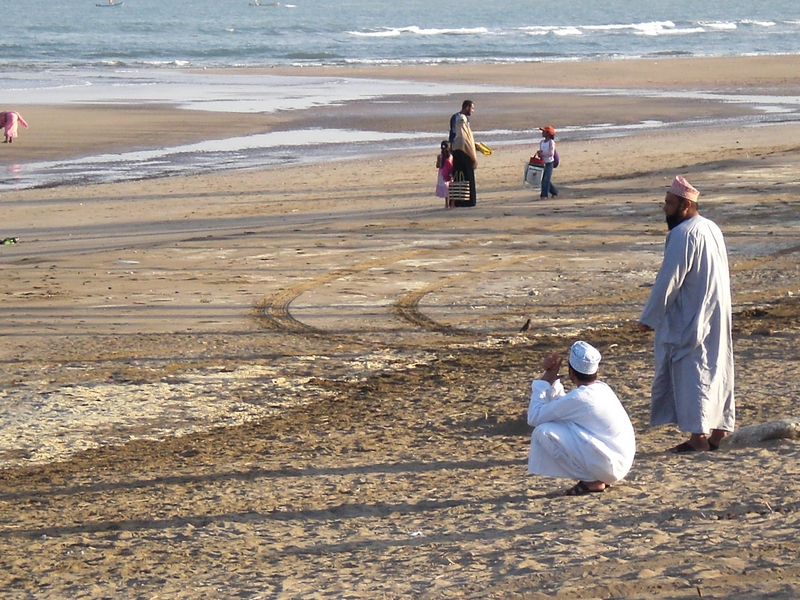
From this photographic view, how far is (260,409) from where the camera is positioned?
7871 millimetres

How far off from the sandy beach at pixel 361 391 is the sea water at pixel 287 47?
236 inches

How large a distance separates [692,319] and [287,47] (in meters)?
56.6

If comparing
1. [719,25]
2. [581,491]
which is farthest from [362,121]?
[719,25]

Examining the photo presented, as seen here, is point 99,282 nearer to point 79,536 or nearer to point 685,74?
point 79,536

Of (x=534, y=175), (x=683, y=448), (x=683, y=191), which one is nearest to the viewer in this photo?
(x=683, y=191)

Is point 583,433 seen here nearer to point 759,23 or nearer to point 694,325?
point 694,325

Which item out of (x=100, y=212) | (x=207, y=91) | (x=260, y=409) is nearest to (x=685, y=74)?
(x=207, y=91)

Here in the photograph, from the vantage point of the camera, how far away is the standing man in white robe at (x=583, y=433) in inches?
223

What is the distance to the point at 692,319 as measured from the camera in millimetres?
6125

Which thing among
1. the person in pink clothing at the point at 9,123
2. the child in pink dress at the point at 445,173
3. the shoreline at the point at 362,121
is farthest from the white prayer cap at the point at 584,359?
the person in pink clothing at the point at 9,123

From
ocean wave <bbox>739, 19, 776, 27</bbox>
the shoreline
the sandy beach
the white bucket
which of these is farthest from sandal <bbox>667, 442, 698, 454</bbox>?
ocean wave <bbox>739, 19, 776, 27</bbox>

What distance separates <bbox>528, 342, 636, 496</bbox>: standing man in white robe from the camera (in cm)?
565

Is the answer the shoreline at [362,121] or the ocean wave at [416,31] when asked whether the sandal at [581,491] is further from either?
the ocean wave at [416,31]

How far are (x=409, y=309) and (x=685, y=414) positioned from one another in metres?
4.62
